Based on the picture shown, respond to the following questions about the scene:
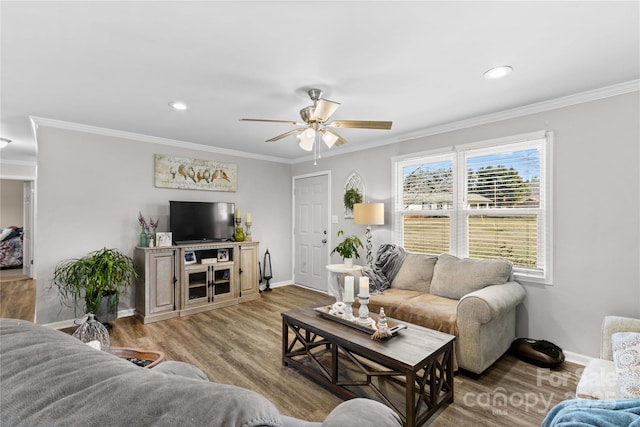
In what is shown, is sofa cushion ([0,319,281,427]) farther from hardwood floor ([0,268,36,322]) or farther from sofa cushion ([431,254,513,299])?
hardwood floor ([0,268,36,322])

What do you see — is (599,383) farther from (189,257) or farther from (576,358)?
(189,257)

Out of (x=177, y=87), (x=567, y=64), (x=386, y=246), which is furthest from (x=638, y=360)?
(x=177, y=87)

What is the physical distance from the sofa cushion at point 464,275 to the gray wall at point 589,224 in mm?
419

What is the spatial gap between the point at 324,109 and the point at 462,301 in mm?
1969

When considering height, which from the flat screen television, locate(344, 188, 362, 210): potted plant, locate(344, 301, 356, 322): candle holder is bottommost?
locate(344, 301, 356, 322): candle holder

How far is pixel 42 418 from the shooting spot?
0.44 metres

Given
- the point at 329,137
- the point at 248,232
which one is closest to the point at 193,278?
the point at 248,232

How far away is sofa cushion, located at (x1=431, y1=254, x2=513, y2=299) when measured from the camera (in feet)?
9.61

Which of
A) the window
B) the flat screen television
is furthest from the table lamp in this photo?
the flat screen television

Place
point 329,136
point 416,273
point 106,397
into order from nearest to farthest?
point 106,397 < point 329,136 < point 416,273

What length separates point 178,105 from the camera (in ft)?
9.84

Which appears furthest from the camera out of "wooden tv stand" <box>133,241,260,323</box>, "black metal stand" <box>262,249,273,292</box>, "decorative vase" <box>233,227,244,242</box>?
"black metal stand" <box>262,249,273,292</box>

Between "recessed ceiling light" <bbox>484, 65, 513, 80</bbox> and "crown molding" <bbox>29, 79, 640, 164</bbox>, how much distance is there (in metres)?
0.92

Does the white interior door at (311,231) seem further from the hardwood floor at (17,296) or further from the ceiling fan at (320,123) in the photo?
the hardwood floor at (17,296)
